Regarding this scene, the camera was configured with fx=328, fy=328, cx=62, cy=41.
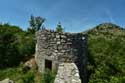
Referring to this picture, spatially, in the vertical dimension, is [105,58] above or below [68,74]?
above

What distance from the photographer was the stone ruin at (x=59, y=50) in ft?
54.9

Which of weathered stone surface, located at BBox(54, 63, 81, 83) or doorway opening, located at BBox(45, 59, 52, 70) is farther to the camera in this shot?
doorway opening, located at BBox(45, 59, 52, 70)

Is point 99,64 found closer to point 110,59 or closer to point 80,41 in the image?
point 110,59

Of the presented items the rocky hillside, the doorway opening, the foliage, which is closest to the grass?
the doorway opening

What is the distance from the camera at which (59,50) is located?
1673cm

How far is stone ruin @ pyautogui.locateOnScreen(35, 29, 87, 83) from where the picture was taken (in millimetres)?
16719

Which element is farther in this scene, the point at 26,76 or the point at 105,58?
the point at 105,58

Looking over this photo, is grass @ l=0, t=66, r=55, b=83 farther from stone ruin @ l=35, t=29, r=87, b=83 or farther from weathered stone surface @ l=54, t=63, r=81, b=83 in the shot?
weathered stone surface @ l=54, t=63, r=81, b=83

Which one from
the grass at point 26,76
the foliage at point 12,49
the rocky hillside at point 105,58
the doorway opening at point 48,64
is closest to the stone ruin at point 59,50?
the doorway opening at point 48,64

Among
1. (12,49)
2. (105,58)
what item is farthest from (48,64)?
(105,58)

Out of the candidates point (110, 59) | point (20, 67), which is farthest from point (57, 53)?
point (110, 59)

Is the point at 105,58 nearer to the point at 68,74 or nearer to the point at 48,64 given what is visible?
the point at 48,64

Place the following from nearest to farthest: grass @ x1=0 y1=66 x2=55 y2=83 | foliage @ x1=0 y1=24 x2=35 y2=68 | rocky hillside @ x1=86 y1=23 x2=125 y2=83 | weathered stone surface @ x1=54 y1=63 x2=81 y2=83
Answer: weathered stone surface @ x1=54 y1=63 x2=81 y2=83 → grass @ x1=0 y1=66 x2=55 y2=83 → rocky hillside @ x1=86 y1=23 x2=125 y2=83 → foliage @ x1=0 y1=24 x2=35 y2=68

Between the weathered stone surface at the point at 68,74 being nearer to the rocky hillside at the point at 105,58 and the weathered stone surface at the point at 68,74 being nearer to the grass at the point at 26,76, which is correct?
the grass at the point at 26,76
